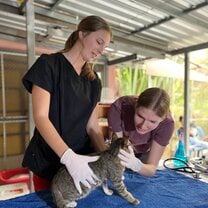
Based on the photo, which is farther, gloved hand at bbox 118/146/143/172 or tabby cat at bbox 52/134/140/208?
gloved hand at bbox 118/146/143/172

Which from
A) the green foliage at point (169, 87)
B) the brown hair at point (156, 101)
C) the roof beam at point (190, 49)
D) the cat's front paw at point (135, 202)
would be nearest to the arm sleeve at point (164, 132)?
the brown hair at point (156, 101)

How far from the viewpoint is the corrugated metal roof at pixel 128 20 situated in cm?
176

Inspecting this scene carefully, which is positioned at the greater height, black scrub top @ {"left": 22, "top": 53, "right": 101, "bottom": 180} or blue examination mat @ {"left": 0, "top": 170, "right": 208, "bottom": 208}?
black scrub top @ {"left": 22, "top": 53, "right": 101, "bottom": 180}

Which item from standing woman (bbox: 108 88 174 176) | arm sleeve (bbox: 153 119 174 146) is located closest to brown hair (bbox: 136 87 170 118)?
standing woman (bbox: 108 88 174 176)

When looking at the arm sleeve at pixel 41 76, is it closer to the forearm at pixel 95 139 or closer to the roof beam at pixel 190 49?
the forearm at pixel 95 139

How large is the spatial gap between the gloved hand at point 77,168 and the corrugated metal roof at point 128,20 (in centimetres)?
127

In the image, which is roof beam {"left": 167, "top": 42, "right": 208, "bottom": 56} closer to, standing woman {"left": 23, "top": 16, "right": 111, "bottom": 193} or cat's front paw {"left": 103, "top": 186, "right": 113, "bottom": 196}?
standing woman {"left": 23, "top": 16, "right": 111, "bottom": 193}

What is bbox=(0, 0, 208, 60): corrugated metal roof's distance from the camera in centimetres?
176

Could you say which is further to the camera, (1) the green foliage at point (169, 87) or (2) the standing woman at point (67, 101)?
(1) the green foliage at point (169, 87)

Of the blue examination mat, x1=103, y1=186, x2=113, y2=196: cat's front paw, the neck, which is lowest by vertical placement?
the blue examination mat

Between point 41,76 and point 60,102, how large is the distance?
0.13 meters

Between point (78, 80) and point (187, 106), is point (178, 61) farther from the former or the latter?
point (78, 80)

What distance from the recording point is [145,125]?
112 centimetres

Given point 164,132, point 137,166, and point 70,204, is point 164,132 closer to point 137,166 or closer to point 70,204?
point 137,166
